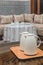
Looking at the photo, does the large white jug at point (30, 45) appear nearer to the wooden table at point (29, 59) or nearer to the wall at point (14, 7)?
the wooden table at point (29, 59)

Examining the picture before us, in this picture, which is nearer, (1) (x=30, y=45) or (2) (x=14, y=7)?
(1) (x=30, y=45)

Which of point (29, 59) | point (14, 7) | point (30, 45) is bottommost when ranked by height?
point (29, 59)

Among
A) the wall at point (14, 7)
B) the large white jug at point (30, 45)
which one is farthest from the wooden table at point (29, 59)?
the wall at point (14, 7)

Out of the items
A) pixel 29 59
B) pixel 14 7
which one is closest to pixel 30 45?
pixel 29 59

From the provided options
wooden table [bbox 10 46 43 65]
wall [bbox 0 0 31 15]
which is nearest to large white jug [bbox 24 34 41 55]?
wooden table [bbox 10 46 43 65]

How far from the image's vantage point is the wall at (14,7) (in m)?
6.25

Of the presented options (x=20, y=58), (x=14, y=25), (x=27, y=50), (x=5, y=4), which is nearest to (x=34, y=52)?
(x=27, y=50)

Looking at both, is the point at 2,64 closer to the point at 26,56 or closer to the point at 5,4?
the point at 26,56

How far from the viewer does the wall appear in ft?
20.5

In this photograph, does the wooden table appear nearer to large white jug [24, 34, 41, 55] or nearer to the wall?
large white jug [24, 34, 41, 55]

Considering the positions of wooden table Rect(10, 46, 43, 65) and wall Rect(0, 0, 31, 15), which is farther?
wall Rect(0, 0, 31, 15)

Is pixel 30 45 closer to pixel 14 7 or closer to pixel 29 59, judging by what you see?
pixel 29 59

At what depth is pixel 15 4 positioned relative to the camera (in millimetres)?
6367

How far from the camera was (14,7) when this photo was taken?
6.36m
